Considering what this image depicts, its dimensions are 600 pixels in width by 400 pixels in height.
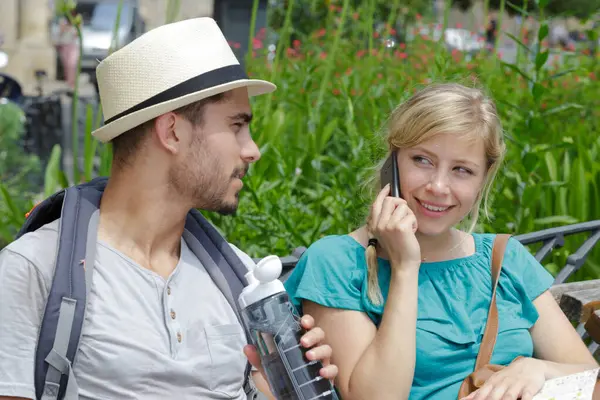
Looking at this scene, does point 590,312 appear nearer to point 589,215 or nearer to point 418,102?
point 418,102

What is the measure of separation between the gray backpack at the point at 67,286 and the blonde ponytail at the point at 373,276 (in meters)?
0.35

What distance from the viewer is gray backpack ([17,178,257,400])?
2004 mm

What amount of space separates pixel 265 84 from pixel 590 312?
44.9 inches

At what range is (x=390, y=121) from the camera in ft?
8.70

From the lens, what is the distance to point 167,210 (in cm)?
230

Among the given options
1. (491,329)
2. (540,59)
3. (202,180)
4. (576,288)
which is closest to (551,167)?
(540,59)

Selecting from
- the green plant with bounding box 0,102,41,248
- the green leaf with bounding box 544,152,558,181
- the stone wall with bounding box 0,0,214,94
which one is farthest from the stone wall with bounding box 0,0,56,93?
the green leaf with bounding box 544,152,558,181

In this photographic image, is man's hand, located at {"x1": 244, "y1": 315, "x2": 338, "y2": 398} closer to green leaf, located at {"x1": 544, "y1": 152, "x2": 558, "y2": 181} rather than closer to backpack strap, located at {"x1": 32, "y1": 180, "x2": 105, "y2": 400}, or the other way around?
backpack strap, located at {"x1": 32, "y1": 180, "x2": 105, "y2": 400}

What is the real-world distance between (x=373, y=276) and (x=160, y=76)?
0.74 metres

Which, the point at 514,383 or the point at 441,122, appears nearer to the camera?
the point at 514,383

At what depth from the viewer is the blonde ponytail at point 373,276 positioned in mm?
2438

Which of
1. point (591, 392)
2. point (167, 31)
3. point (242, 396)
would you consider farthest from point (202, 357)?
point (591, 392)

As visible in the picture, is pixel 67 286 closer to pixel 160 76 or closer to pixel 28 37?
pixel 160 76

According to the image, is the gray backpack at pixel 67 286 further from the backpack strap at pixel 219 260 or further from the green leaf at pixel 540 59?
the green leaf at pixel 540 59
